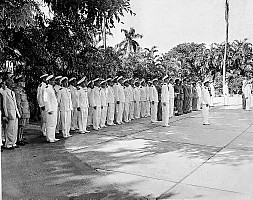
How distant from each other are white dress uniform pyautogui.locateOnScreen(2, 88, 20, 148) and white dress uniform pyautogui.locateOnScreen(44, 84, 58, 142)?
3.40ft

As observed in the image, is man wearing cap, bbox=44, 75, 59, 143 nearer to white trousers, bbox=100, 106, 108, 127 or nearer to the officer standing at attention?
white trousers, bbox=100, 106, 108, 127

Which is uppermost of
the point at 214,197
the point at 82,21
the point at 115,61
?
the point at 82,21

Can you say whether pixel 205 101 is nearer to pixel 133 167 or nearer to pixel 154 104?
pixel 154 104

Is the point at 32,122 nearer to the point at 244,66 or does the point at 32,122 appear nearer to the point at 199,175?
the point at 199,175

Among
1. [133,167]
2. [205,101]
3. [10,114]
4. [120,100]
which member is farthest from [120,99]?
[133,167]

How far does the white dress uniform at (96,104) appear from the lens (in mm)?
11516

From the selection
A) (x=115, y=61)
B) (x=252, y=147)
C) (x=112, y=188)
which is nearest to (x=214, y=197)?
(x=112, y=188)

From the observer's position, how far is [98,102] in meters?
11.7

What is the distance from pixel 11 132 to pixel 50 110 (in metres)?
1.36

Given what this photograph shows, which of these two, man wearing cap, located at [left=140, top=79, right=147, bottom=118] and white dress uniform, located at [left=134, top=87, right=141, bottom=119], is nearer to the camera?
white dress uniform, located at [left=134, top=87, right=141, bottom=119]

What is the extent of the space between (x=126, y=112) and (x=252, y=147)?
5.93m

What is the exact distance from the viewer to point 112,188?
5215mm

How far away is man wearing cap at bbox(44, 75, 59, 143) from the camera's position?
9.18 meters

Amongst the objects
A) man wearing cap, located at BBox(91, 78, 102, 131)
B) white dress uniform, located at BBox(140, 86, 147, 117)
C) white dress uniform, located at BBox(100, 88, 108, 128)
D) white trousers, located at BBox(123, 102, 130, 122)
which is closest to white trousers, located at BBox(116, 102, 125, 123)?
white trousers, located at BBox(123, 102, 130, 122)
